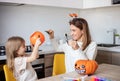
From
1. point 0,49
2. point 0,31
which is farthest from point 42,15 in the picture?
point 0,49

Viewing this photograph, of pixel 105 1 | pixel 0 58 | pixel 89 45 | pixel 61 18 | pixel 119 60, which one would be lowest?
Answer: pixel 119 60

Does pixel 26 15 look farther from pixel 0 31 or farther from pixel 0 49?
pixel 0 49

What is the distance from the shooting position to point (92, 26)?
3.72 metres

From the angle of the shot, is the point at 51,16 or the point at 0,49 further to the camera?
the point at 51,16

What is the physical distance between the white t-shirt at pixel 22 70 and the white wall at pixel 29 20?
102 centimetres

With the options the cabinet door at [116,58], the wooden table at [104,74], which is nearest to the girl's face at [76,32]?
the wooden table at [104,74]

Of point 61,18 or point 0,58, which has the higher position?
point 61,18

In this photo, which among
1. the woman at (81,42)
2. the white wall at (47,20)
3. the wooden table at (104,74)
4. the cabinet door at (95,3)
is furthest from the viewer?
the cabinet door at (95,3)

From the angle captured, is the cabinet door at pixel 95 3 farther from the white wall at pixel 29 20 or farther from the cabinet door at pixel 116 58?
the cabinet door at pixel 116 58

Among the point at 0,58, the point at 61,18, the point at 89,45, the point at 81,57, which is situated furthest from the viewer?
the point at 61,18

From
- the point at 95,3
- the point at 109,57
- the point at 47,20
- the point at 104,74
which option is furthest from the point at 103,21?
the point at 104,74

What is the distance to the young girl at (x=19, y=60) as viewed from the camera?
1841 mm

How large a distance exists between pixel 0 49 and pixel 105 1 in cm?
172

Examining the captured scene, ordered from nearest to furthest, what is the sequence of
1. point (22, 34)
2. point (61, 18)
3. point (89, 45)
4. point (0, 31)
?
point (89, 45)
point (0, 31)
point (22, 34)
point (61, 18)
